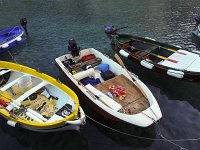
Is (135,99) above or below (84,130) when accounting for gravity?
above

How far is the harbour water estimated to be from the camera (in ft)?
51.1

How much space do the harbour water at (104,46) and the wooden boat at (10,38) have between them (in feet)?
2.78

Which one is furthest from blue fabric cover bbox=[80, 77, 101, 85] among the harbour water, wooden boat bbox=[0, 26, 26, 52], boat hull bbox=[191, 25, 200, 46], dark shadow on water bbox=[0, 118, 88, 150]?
boat hull bbox=[191, 25, 200, 46]

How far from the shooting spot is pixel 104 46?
89.7 ft

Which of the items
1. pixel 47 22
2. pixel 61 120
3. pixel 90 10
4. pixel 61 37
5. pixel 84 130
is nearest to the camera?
pixel 61 120

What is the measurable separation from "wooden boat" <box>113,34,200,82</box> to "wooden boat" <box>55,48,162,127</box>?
2.65m

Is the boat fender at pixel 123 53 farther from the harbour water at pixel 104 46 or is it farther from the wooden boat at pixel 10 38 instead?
the wooden boat at pixel 10 38

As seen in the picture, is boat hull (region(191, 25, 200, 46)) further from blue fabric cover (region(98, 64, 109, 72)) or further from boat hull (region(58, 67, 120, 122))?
boat hull (region(58, 67, 120, 122))

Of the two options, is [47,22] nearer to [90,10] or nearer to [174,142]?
[90,10]

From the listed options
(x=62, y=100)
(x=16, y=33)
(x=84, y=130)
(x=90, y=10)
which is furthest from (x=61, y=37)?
(x=84, y=130)

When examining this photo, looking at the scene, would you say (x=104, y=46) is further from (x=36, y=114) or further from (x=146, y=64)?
(x=36, y=114)

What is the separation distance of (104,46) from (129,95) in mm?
11377

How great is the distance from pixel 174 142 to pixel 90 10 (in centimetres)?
2715

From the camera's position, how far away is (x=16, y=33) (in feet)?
91.6
